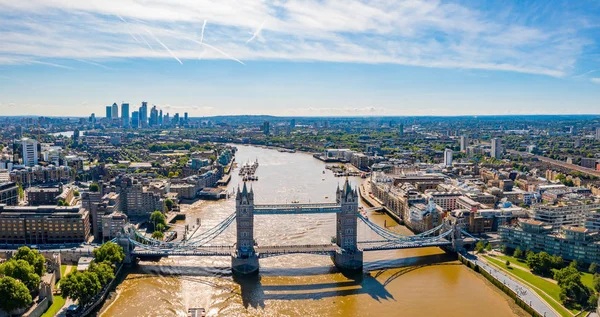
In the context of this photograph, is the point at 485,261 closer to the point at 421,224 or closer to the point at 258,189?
the point at 421,224

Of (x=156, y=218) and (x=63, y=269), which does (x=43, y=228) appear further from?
(x=156, y=218)

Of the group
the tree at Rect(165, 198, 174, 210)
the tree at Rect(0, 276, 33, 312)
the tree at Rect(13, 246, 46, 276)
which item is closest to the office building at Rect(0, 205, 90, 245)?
the tree at Rect(13, 246, 46, 276)

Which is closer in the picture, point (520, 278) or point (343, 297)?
point (343, 297)

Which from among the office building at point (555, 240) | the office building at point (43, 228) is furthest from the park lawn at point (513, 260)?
the office building at point (43, 228)

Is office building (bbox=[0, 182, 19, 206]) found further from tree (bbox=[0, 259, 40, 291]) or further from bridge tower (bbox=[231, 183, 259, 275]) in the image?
bridge tower (bbox=[231, 183, 259, 275])

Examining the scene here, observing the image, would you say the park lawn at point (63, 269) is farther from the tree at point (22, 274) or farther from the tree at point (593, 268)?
the tree at point (593, 268)

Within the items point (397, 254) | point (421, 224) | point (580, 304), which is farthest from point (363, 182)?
point (580, 304)

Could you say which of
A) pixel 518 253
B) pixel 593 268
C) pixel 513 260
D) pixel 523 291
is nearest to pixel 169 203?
pixel 513 260
